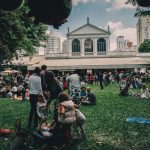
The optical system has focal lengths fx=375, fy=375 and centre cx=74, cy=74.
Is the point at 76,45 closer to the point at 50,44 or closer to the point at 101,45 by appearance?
the point at 101,45

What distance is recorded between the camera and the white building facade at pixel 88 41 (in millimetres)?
68250

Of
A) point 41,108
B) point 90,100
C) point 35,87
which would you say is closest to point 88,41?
point 90,100

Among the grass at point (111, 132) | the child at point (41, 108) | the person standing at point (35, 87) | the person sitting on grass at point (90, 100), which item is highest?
the person standing at point (35, 87)

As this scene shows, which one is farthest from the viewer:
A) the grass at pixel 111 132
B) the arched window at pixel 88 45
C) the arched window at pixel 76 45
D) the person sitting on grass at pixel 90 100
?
the arched window at pixel 76 45

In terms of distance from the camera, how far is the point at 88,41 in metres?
69.9

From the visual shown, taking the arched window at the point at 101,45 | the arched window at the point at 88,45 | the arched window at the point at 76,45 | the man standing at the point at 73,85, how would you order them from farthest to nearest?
the arched window at the point at 76,45 < the arched window at the point at 88,45 < the arched window at the point at 101,45 < the man standing at the point at 73,85

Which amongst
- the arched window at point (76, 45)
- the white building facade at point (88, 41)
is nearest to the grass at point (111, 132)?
the white building facade at point (88, 41)

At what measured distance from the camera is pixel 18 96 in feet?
72.4

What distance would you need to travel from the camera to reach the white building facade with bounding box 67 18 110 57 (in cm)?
6825

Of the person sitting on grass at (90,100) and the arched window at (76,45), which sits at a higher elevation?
the arched window at (76,45)

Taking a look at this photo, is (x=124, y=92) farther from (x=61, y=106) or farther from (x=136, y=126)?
(x=61, y=106)

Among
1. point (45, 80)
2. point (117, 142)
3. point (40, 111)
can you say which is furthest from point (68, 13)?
point (45, 80)

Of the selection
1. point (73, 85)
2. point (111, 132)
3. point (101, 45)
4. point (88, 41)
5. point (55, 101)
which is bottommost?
point (111, 132)

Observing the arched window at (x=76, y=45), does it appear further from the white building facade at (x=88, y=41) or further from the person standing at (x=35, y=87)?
the person standing at (x=35, y=87)
